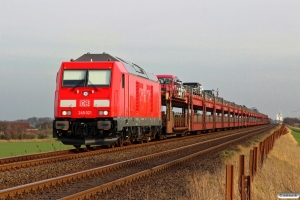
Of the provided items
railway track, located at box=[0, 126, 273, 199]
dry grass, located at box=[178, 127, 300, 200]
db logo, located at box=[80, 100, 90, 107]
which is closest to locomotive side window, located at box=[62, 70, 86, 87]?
db logo, located at box=[80, 100, 90, 107]

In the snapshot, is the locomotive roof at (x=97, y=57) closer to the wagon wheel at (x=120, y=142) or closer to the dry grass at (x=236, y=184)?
the wagon wheel at (x=120, y=142)

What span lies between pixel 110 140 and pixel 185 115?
18.9 m

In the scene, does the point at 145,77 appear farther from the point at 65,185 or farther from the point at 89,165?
the point at 65,185

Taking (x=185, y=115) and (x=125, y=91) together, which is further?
(x=185, y=115)

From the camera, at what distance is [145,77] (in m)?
25.9

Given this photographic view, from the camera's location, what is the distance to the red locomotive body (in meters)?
19.9

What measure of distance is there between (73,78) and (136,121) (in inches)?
162

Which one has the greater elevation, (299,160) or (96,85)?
(96,85)

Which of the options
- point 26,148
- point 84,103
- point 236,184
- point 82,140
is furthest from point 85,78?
point 236,184

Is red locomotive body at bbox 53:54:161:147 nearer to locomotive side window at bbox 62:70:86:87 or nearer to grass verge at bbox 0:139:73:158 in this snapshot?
locomotive side window at bbox 62:70:86:87

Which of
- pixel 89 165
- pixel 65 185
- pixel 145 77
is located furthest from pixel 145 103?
pixel 65 185

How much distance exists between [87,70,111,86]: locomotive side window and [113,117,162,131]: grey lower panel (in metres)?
1.59

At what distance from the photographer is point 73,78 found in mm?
20734

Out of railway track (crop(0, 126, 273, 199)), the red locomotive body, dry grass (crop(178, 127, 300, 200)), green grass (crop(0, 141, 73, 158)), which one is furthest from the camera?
green grass (crop(0, 141, 73, 158))
